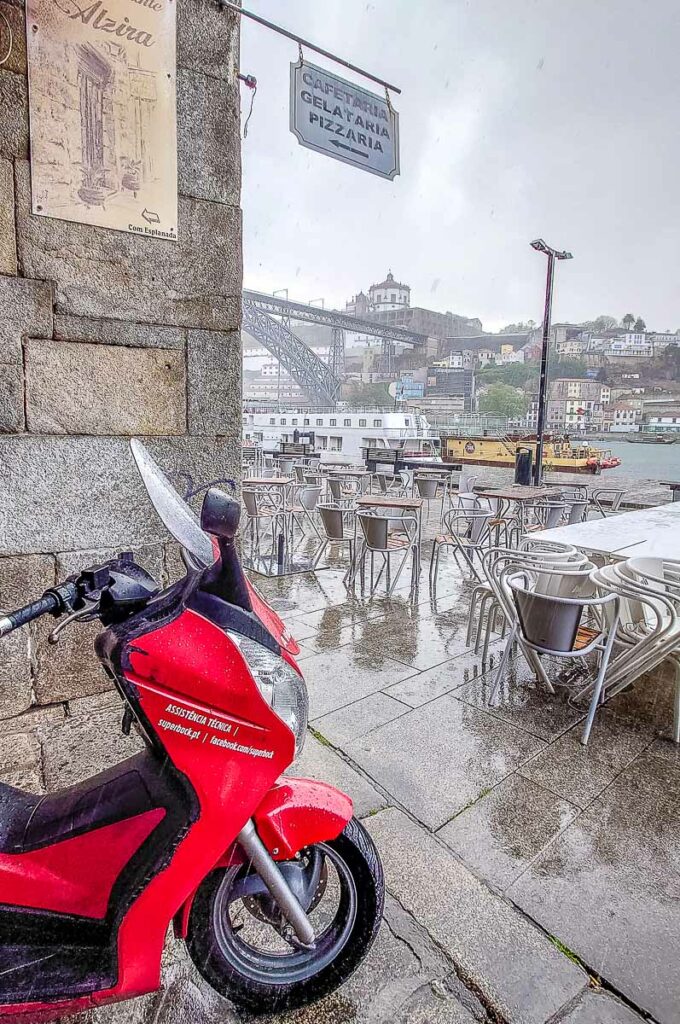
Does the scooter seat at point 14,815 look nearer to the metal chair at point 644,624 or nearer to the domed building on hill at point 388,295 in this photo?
the metal chair at point 644,624

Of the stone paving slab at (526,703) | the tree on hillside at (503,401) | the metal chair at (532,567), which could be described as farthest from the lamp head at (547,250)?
the tree on hillside at (503,401)

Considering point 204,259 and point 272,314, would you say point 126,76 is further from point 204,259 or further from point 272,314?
point 272,314

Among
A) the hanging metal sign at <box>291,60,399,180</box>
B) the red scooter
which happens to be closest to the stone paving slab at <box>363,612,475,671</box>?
the red scooter

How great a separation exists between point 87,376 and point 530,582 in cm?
269

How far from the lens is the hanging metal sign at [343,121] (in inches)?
135

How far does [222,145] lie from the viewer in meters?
2.82

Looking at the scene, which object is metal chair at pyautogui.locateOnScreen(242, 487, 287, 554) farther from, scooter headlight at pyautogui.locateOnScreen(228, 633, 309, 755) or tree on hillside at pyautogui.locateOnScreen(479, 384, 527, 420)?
tree on hillside at pyautogui.locateOnScreen(479, 384, 527, 420)

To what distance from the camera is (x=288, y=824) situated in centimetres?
117

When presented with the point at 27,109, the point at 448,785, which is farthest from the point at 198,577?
the point at 27,109

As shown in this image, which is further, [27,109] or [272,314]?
[272,314]

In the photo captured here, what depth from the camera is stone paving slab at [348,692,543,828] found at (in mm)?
2086

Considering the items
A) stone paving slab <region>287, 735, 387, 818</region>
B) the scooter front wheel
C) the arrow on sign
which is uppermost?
the arrow on sign

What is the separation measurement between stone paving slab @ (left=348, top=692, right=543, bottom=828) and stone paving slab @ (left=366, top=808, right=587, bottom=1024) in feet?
0.61

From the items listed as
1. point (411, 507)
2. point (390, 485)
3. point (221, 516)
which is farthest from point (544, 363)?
point (221, 516)
